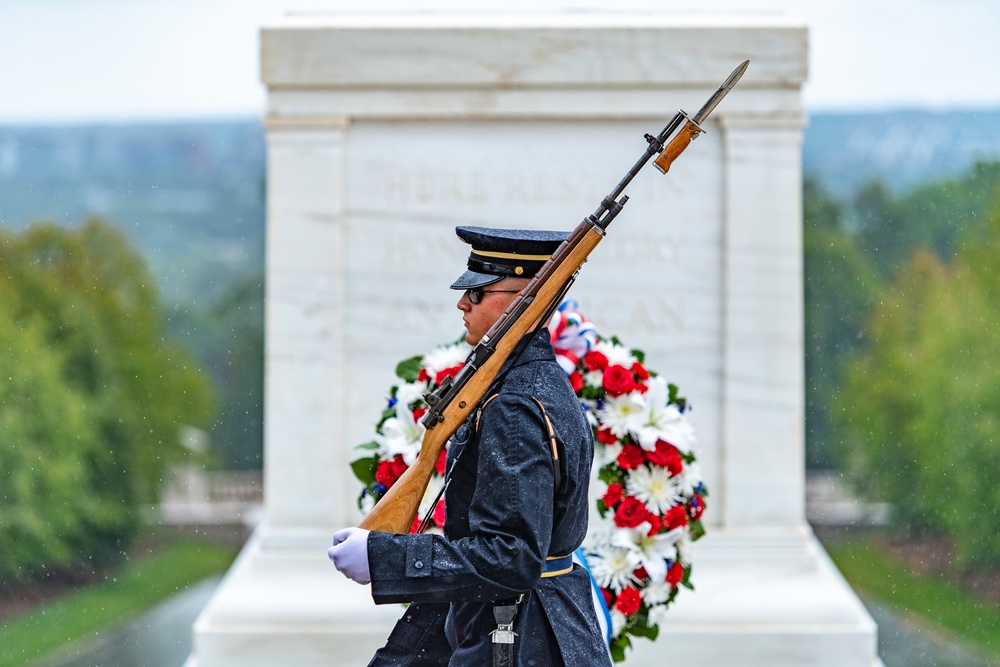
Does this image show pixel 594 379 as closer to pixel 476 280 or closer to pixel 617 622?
pixel 617 622

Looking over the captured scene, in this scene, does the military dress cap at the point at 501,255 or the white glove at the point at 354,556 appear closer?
the white glove at the point at 354,556

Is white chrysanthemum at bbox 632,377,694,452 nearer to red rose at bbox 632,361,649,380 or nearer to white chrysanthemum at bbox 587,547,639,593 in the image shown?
red rose at bbox 632,361,649,380

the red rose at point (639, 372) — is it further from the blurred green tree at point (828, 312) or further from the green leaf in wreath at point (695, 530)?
the blurred green tree at point (828, 312)

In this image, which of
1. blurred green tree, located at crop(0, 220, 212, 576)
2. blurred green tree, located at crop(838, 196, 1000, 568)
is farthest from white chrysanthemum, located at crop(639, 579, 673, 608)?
blurred green tree, located at crop(0, 220, 212, 576)

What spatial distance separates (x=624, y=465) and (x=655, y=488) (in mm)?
112

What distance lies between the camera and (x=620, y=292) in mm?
5496

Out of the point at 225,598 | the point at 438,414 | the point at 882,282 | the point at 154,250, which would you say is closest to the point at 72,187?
the point at 154,250

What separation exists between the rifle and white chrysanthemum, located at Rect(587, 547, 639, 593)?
1.36 metres

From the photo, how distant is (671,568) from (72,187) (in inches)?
1018

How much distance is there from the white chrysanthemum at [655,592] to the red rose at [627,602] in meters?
0.04

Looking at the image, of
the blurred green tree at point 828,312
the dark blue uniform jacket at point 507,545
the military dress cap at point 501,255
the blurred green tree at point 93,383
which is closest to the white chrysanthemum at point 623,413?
the dark blue uniform jacket at point 507,545

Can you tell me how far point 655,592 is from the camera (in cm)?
423

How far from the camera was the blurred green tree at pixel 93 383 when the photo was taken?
43.2 ft

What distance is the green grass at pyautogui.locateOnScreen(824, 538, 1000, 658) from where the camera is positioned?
10266mm
